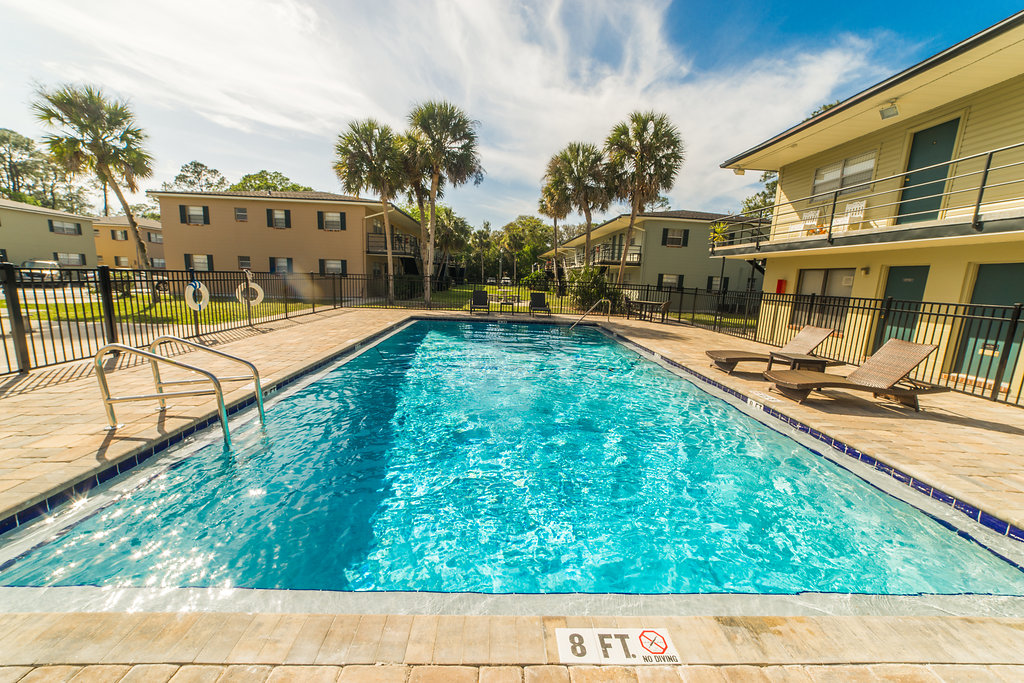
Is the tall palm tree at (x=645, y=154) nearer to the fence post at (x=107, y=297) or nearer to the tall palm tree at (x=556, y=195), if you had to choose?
the tall palm tree at (x=556, y=195)

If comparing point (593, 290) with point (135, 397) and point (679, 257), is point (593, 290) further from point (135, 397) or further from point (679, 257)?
point (135, 397)

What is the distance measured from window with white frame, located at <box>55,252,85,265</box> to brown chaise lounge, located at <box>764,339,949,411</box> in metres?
49.3

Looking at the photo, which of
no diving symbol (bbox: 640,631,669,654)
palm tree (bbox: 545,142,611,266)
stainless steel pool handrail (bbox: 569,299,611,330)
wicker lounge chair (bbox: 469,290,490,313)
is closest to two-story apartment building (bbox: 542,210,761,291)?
palm tree (bbox: 545,142,611,266)

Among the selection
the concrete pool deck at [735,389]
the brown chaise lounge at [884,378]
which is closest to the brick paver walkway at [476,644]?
the concrete pool deck at [735,389]

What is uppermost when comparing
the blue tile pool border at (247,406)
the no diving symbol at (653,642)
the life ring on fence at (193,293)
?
the life ring on fence at (193,293)

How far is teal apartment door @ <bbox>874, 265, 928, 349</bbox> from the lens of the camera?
887 cm

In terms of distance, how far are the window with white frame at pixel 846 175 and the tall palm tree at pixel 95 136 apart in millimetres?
30347

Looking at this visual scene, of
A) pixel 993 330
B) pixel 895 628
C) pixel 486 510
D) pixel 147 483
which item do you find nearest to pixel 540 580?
pixel 486 510

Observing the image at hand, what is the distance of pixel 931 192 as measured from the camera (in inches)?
351

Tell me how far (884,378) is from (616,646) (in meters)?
6.63

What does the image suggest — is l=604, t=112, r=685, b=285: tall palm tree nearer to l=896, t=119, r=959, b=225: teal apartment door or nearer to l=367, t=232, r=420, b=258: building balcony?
l=896, t=119, r=959, b=225: teal apartment door

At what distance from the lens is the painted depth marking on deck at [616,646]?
1.87 metres

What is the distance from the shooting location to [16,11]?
7.02m

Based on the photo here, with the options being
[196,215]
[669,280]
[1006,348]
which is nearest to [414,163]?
[196,215]
